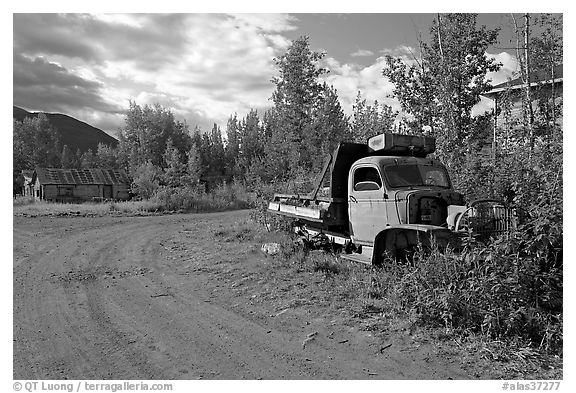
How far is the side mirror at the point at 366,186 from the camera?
8297 mm

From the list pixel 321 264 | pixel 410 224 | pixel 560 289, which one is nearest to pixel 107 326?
pixel 321 264

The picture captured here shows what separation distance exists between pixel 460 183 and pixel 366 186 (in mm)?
2354

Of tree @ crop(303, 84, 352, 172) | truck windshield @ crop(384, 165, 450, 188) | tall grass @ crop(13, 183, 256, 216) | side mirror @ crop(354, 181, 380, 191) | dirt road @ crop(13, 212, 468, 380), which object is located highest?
tree @ crop(303, 84, 352, 172)

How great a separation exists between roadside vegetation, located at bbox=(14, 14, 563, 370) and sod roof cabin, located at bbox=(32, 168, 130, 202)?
63.8 ft

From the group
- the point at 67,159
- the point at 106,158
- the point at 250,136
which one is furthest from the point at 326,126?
the point at 67,159

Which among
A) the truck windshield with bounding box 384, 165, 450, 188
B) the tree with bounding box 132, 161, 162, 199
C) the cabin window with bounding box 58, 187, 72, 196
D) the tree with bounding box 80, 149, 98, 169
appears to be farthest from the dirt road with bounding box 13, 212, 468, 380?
the tree with bounding box 80, 149, 98, 169

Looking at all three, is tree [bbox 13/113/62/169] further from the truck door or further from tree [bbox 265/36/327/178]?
the truck door

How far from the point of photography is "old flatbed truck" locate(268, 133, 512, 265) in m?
6.64

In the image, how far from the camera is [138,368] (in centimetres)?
438

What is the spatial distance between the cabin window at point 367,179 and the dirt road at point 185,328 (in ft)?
7.54

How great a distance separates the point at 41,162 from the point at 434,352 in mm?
65371

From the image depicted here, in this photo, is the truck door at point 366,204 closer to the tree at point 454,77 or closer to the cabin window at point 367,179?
the cabin window at point 367,179

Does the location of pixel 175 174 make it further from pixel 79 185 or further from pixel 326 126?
pixel 326 126

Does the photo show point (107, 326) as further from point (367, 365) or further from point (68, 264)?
point (68, 264)
